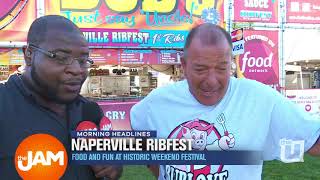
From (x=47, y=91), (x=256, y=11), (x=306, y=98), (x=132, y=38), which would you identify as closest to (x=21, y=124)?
(x=47, y=91)

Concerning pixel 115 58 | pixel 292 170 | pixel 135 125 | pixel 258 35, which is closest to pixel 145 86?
pixel 115 58

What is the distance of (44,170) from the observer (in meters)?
1.58

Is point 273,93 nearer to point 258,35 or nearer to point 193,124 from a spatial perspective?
point 193,124

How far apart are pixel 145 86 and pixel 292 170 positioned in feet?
15.2

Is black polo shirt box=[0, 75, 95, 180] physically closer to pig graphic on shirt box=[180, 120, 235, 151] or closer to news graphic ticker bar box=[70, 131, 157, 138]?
news graphic ticker bar box=[70, 131, 157, 138]

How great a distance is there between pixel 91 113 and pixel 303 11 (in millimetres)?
10312

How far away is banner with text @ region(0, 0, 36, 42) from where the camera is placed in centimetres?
868

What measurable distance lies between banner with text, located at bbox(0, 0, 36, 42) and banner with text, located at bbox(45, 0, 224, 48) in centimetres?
45

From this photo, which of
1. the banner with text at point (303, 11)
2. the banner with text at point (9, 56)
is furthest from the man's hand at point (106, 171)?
the banner with text at point (303, 11)

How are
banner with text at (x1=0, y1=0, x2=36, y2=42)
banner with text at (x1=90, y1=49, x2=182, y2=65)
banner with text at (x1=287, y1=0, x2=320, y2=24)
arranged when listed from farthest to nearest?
banner with text at (x1=287, y1=0, x2=320, y2=24) → banner with text at (x1=90, y1=49, x2=182, y2=65) → banner with text at (x1=0, y1=0, x2=36, y2=42)

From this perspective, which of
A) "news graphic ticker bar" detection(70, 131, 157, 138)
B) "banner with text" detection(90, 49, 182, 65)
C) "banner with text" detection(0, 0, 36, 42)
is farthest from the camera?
"banner with text" detection(90, 49, 182, 65)

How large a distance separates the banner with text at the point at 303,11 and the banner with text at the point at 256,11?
1.50 feet

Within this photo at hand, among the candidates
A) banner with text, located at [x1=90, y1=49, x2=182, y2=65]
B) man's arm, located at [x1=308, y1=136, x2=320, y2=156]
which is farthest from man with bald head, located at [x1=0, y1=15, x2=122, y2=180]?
banner with text, located at [x1=90, y1=49, x2=182, y2=65]

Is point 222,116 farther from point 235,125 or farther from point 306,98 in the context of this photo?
point 306,98
